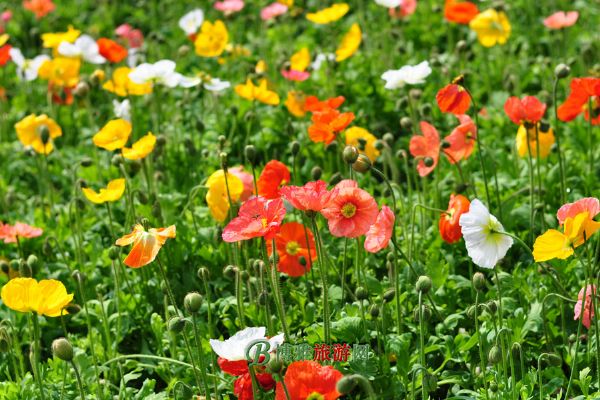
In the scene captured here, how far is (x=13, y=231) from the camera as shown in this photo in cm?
336

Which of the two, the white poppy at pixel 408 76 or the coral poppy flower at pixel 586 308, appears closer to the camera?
the coral poppy flower at pixel 586 308

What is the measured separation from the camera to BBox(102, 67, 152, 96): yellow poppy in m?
3.86

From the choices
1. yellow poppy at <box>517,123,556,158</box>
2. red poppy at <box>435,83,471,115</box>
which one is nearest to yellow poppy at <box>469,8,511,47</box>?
yellow poppy at <box>517,123,556,158</box>

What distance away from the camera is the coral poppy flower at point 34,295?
2383 mm

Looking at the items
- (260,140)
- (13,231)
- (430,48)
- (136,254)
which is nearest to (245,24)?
(430,48)

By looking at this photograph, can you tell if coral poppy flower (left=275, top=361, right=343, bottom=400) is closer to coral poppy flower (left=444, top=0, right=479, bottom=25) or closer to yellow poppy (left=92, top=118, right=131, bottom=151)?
yellow poppy (left=92, top=118, right=131, bottom=151)

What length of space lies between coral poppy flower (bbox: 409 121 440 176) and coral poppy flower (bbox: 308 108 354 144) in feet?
0.92

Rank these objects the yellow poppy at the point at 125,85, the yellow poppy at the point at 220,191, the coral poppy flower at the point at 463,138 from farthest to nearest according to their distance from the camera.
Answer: the yellow poppy at the point at 125,85, the coral poppy flower at the point at 463,138, the yellow poppy at the point at 220,191

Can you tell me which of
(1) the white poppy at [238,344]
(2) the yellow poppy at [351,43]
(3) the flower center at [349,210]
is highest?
(3) the flower center at [349,210]

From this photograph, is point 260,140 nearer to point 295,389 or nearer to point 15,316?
point 15,316

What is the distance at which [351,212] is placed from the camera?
8.07ft

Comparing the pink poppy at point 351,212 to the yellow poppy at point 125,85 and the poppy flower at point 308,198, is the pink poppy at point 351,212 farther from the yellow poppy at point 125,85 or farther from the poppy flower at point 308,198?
the yellow poppy at point 125,85

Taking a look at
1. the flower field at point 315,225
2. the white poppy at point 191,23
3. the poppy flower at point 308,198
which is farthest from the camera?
the white poppy at point 191,23

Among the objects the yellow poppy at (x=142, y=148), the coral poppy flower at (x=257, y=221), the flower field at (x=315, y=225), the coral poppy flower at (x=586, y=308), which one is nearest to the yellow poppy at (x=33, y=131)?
the flower field at (x=315, y=225)
